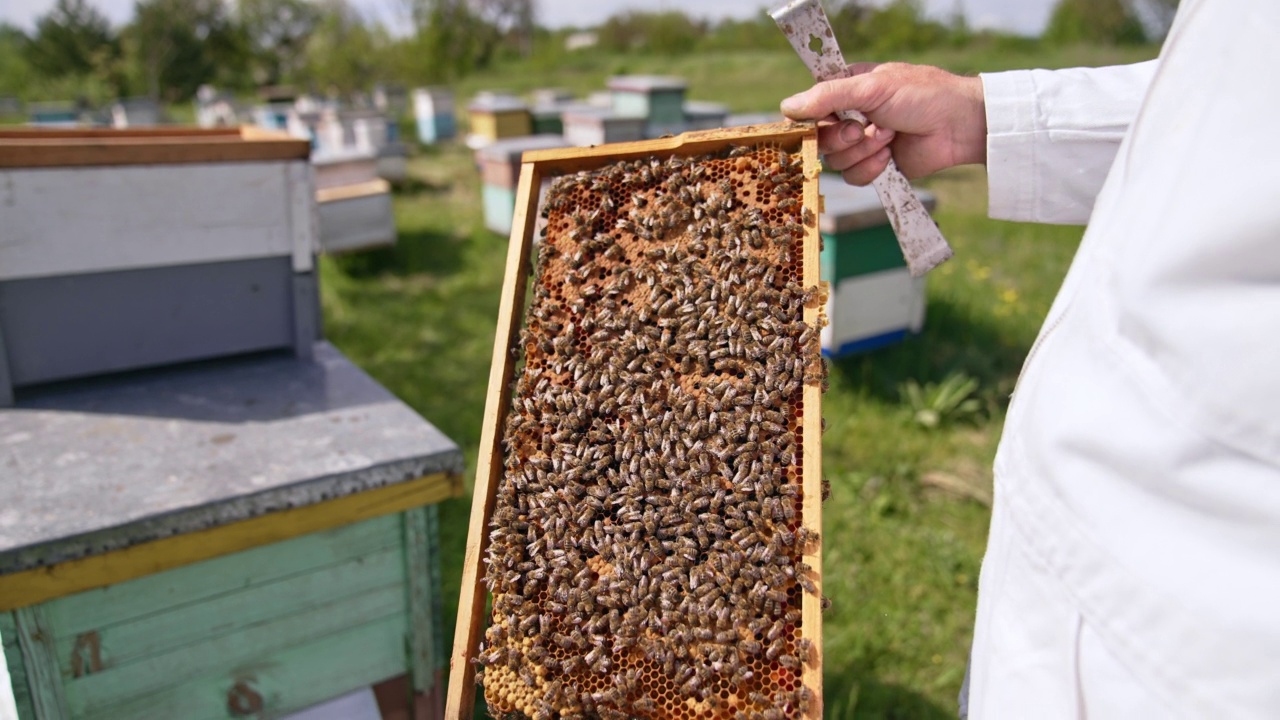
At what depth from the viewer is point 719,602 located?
1740 mm

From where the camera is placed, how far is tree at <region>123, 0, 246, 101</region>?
35.5 m

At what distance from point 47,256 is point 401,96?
25.1 metres

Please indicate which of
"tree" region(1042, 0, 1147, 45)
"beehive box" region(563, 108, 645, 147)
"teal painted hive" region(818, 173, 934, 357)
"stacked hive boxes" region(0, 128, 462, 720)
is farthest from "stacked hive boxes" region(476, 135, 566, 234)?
"tree" region(1042, 0, 1147, 45)

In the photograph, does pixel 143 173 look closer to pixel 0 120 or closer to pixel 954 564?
pixel 954 564

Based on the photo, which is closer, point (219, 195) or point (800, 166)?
point (800, 166)

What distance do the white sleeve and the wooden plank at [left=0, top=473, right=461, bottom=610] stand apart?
6.37ft

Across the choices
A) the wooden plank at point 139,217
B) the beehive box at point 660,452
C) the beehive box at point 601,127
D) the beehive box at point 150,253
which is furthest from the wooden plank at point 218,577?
the beehive box at point 601,127

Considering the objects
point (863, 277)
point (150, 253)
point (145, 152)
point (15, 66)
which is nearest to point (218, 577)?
point (150, 253)

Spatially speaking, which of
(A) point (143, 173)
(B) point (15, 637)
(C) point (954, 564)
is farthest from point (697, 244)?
(C) point (954, 564)

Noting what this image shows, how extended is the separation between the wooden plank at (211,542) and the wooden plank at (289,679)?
1.43 ft

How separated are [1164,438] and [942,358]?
5.93 metres

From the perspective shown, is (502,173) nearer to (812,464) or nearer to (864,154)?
(864,154)

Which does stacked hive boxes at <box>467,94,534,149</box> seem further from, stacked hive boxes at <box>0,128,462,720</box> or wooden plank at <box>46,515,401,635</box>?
wooden plank at <box>46,515,401,635</box>

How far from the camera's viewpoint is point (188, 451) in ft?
9.09
